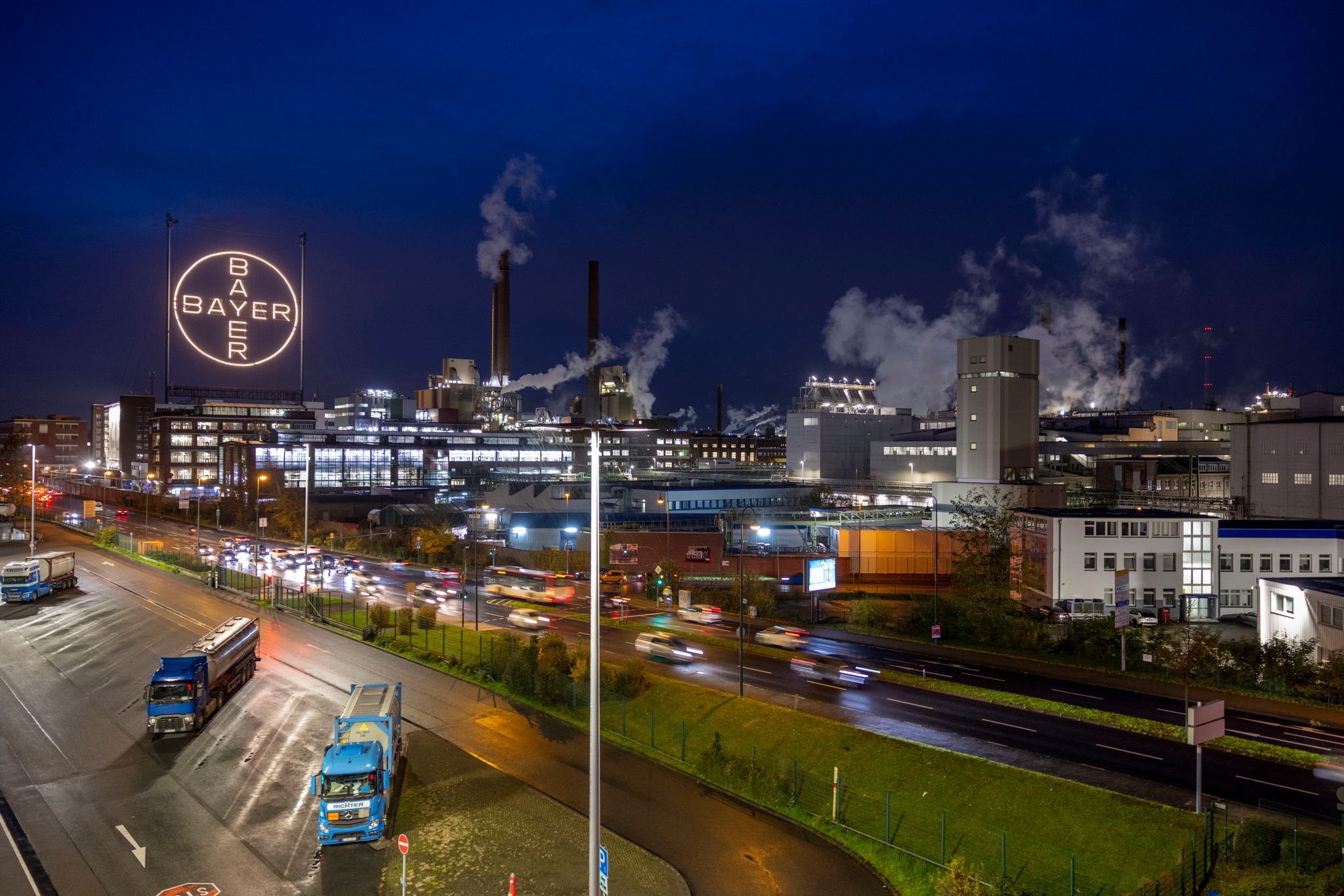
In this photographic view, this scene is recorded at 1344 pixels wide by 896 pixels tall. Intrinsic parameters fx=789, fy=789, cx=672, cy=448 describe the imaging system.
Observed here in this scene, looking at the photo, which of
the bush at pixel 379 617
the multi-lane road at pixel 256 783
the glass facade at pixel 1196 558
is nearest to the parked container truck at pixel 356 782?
the multi-lane road at pixel 256 783

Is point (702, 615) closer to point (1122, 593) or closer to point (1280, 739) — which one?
point (1122, 593)

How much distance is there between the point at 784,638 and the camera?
3259cm

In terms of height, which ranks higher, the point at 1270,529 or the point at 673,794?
the point at 1270,529

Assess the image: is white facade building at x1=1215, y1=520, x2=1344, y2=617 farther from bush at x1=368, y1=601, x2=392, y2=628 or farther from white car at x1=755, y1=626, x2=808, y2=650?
bush at x1=368, y1=601, x2=392, y2=628

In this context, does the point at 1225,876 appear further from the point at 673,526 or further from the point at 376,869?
the point at 673,526

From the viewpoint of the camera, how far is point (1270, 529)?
3984 cm

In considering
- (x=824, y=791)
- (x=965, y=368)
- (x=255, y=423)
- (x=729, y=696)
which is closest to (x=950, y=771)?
(x=824, y=791)

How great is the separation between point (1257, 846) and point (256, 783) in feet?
68.2

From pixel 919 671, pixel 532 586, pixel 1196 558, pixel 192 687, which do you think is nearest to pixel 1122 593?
pixel 919 671

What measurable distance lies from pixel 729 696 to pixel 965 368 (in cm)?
5095

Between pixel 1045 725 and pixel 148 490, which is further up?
pixel 148 490

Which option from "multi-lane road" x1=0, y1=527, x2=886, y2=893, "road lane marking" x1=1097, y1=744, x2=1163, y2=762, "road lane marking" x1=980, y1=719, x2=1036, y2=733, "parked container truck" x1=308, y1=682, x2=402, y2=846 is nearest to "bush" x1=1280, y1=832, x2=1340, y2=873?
"road lane marking" x1=1097, y1=744, x2=1163, y2=762

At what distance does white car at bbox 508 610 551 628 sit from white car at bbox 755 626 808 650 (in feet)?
33.1

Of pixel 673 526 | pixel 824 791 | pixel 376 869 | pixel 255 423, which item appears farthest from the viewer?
pixel 255 423
